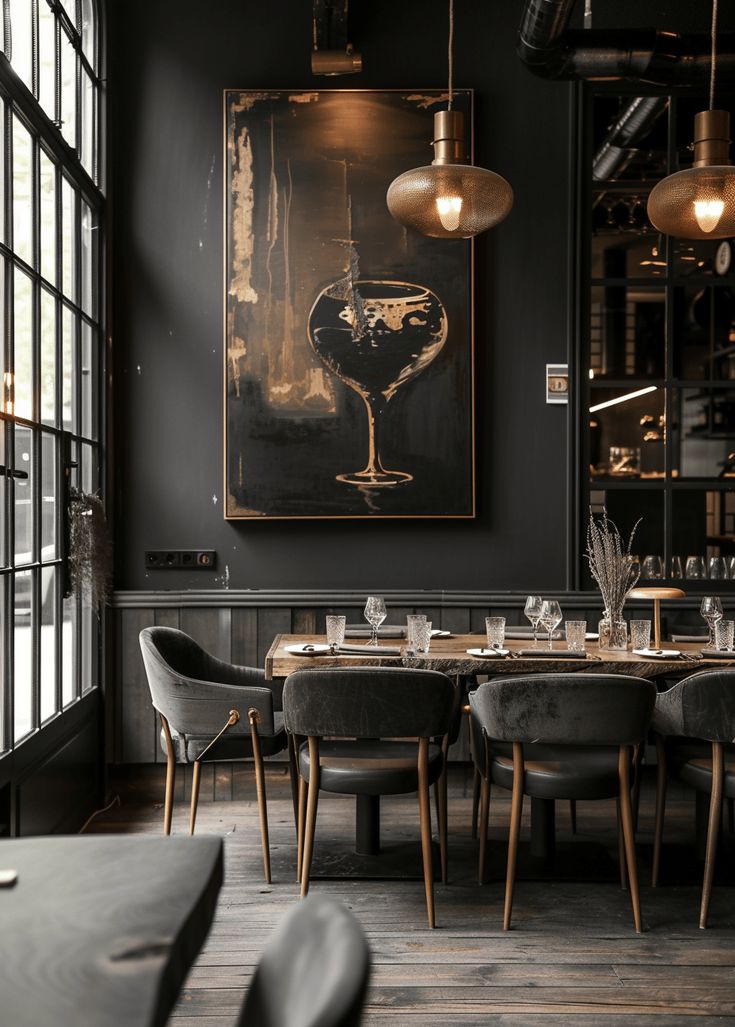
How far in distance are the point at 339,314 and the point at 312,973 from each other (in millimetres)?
4132

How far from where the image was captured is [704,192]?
316 cm

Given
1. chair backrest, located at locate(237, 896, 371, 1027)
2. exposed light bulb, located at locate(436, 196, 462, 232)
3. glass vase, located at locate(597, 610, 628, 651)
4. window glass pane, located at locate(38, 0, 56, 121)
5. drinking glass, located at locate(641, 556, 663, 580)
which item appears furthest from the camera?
drinking glass, located at locate(641, 556, 663, 580)

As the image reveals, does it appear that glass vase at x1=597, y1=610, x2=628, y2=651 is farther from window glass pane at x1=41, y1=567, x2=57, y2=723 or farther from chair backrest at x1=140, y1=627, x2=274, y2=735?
window glass pane at x1=41, y1=567, x2=57, y2=723

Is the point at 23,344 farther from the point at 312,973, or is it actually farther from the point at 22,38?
the point at 312,973

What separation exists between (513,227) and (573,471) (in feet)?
4.29

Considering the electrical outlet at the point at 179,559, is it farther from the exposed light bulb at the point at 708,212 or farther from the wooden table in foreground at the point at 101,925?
the wooden table in foreground at the point at 101,925

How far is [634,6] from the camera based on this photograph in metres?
4.98

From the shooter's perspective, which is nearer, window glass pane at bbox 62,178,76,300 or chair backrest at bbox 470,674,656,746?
chair backrest at bbox 470,674,656,746

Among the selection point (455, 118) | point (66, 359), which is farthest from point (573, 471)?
point (66, 359)

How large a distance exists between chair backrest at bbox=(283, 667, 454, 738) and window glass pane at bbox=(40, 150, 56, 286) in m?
1.97

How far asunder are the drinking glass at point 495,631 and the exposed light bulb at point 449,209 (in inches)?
58.2

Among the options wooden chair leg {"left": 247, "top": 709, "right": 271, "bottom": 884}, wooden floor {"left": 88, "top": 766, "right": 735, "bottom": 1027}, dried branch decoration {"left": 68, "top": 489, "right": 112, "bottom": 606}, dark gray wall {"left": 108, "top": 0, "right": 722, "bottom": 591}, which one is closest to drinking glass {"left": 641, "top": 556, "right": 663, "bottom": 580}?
dark gray wall {"left": 108, "top": 0, "right": 722, "bottom": 591}

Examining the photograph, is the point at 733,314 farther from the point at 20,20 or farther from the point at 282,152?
the point at 20,20

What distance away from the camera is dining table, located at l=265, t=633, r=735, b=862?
3463mm
